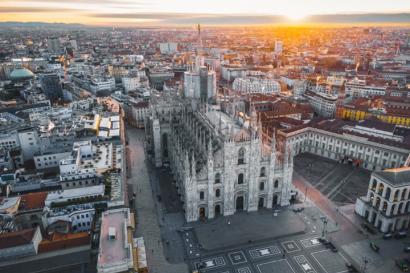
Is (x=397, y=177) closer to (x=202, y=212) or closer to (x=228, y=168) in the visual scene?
(x=228, y=168)

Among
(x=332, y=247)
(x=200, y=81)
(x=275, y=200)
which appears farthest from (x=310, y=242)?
(x=200, y=81)

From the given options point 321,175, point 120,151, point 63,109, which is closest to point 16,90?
point 63,109

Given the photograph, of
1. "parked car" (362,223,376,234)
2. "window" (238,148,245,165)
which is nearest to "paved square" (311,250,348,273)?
"parked car" (362,223,376,234)

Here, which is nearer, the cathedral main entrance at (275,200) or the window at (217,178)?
the window at (217,178)

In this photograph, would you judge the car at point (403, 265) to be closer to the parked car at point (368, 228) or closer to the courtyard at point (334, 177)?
the parked car at point (368, 228)

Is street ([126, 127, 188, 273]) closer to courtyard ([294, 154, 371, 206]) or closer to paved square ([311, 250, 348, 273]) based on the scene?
paved square ([311, 250, 348, 273])

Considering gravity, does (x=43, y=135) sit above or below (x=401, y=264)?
above

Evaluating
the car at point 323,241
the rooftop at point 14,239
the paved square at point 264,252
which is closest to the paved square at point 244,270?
the paved square at point 264,252

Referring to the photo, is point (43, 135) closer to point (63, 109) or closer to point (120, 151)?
point (120, 151)
